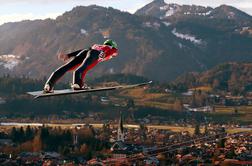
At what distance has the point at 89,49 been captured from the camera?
20922 millimetres

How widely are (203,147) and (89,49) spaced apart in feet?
496

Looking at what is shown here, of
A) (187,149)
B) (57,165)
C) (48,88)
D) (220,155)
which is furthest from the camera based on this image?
(187,149)

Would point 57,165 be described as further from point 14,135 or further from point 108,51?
point 108,51

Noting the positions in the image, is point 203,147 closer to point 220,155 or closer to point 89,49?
point 220,155

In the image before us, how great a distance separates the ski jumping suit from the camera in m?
20.2

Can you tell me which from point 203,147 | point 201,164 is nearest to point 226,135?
point 203,147

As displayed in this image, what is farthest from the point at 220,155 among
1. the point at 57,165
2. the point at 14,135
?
the point at 14,135

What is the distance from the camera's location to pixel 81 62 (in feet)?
68.0

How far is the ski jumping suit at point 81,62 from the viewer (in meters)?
20.2

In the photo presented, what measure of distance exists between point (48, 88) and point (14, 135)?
15111 centimetres

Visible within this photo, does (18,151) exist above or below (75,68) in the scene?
below

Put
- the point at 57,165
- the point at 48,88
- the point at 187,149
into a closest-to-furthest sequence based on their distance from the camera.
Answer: the point at 48,88, the point at 57,165, the point at 187,149

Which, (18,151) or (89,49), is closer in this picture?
(89,49)

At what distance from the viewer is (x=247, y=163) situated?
427ft
